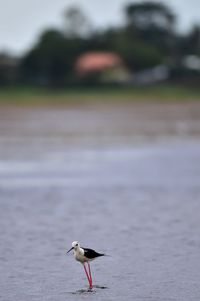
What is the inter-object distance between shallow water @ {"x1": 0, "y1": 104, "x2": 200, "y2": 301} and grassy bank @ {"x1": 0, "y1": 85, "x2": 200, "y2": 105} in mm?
22639

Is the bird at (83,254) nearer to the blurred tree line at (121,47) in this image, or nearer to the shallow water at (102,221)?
the shallow water at (102,221)

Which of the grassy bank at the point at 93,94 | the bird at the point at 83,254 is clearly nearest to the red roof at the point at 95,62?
the grassy bank at the point at 93,94

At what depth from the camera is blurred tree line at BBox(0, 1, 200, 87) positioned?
61688mm

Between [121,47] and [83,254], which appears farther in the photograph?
[121,47]

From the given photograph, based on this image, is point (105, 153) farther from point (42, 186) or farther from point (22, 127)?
point (22, 127)

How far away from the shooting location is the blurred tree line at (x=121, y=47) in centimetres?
6169

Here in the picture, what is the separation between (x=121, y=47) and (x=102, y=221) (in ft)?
182

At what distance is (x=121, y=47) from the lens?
67.9m

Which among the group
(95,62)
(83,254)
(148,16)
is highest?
(148,16)

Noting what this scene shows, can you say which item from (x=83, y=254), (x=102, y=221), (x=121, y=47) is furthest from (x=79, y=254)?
(x=121, y=47)

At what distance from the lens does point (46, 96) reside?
4834 cm

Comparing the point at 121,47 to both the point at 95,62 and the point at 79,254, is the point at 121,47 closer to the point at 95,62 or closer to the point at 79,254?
the point at 95,62

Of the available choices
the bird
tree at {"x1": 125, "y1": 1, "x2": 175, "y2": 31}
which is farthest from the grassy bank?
the bird

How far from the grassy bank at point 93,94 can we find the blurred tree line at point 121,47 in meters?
4.04
